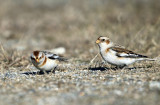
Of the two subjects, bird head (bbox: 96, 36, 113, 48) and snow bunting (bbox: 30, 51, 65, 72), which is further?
bird head (bbox: 96, 36, 113, 48)

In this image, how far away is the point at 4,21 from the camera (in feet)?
48.2

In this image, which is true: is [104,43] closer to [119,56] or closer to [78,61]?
[119,56]

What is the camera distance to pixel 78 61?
27.9 ft

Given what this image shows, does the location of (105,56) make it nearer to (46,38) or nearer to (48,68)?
Answer: (48,68)

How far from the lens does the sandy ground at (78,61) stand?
4.61 meters

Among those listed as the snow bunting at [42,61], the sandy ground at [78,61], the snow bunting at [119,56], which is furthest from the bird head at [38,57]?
the snow bunting at [119,56]

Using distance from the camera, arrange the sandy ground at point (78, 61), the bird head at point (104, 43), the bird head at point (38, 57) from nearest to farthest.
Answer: the sandy ground at point (78, 61) < the bird head at point (38, 57) < the bird head at point (104, 43)

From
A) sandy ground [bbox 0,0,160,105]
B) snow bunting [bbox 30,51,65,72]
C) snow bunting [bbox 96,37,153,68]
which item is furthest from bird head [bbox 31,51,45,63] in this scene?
snow bunting [bbox 96,37,153,68]

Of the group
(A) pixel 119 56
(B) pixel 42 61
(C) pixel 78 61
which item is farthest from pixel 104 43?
(C) pixel 78 61

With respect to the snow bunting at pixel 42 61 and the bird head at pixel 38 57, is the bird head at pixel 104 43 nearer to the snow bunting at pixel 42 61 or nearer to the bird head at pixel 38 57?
the snow bunting at pixel 42 61

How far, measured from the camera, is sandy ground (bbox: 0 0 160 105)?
4.61 metres

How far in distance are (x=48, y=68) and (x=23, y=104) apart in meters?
2.21

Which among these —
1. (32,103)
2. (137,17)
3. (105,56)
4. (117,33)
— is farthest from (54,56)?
(137,17)

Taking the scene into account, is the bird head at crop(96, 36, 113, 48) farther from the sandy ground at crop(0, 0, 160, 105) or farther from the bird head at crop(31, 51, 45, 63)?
the bird head at crop(31, 51, 45, 63)
